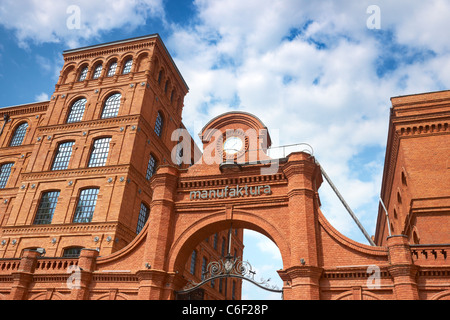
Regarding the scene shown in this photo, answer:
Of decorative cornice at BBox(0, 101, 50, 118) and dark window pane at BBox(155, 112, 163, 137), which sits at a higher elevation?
decorative cornice at BBox(0, 101, 50, 118)

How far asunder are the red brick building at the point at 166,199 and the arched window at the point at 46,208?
3.4 inches

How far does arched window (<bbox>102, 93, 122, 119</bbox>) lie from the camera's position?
29786mm

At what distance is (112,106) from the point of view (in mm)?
30297

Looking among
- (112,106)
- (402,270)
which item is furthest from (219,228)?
(112,106)

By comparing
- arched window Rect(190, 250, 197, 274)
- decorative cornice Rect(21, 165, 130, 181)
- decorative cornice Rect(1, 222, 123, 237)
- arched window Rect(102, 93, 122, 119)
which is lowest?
decorative cornice Rect(1, 222, 123, 237)

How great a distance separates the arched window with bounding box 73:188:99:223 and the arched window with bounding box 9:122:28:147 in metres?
13.1

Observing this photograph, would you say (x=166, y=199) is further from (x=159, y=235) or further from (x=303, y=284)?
(x=303, y=284)

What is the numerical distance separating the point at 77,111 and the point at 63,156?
14.7ft

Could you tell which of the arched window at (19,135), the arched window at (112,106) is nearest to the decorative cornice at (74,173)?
the arched window at (112,106)

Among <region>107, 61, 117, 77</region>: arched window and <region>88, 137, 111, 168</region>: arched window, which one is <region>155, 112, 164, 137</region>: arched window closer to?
<region>88, 137, 111, 168</region>: arched window

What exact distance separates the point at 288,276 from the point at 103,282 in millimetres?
8780

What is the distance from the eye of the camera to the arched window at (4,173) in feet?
107

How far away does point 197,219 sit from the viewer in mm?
17438

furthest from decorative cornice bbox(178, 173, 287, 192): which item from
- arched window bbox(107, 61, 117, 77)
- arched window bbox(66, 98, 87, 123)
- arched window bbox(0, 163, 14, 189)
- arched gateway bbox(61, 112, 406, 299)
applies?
arched window bbox(0, 163, 14, 189)
